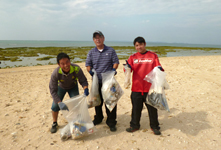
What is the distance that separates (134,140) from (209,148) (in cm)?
122

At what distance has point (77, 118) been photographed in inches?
110

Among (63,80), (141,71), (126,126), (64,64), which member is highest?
(64,64)

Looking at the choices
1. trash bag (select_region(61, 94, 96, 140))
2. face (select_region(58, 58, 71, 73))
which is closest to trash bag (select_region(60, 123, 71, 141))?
trash bag (select_region(61, 94, 96, 140))

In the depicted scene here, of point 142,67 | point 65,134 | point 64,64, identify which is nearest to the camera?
point 64,64

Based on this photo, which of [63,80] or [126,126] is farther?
[126,126]

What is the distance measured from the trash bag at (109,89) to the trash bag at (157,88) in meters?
0.61

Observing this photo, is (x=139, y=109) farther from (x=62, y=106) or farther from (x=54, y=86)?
(x=54, y=86)

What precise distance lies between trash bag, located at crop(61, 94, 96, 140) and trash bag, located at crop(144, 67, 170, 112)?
1205mm

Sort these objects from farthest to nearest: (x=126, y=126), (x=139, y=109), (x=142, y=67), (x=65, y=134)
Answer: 1. (x=126, y=126)
2. (x=139, y=109)
3. (x=142, y=67)
4. (x=65, y=134)

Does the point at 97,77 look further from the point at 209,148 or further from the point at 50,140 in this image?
the point at 209,148

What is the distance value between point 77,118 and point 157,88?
5.09ft

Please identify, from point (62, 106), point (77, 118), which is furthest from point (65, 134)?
point (62, 106)

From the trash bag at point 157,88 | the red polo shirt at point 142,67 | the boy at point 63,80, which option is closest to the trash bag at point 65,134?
the boy at point 63,80

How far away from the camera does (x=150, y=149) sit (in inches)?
98.8
